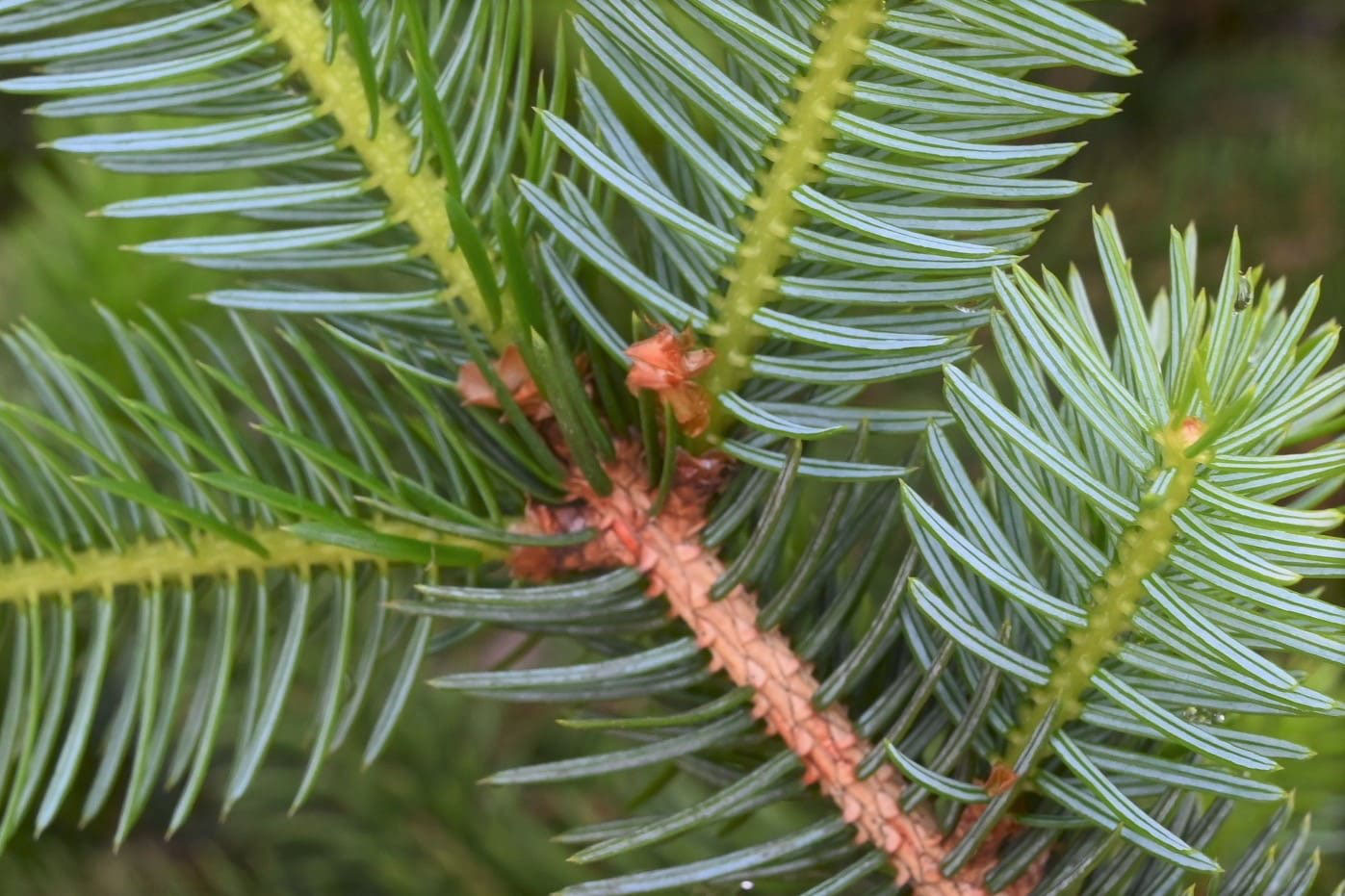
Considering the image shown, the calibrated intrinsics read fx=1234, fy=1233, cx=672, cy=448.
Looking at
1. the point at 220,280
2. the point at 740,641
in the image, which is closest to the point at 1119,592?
the point at 740,641

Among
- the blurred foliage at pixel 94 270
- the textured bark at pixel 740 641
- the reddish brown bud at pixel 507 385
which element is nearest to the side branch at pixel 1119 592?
the textured bark at pixel 740 641

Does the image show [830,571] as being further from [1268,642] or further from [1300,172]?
[1300,172]

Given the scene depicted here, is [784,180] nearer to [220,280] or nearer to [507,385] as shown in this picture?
[507,385]

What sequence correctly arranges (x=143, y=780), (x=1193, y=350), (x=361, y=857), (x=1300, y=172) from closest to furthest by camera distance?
(x=1193, y=350), (x=143, y=780), (x=361, y=857), (x=1300, y=172)

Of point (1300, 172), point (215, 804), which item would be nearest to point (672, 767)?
point (215, 804)

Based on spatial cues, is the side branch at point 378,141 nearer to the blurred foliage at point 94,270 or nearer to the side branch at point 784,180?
the side branch at point 784,180

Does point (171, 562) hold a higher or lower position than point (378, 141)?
lower

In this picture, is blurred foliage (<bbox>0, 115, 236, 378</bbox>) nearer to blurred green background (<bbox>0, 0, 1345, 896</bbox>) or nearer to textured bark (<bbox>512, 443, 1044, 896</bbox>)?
blurred green background (<bbox>0, 0, 1345, 896</bbox>)
